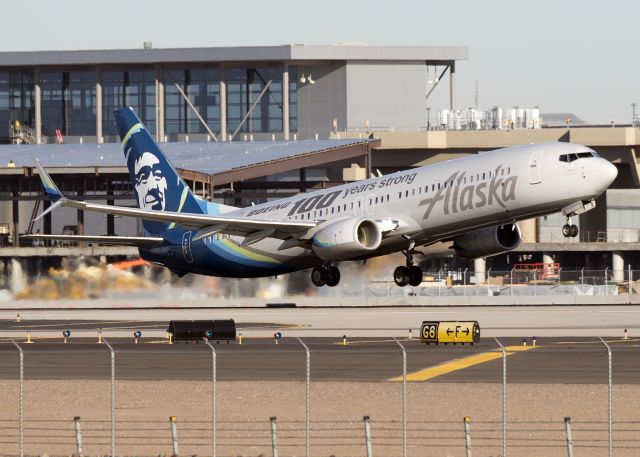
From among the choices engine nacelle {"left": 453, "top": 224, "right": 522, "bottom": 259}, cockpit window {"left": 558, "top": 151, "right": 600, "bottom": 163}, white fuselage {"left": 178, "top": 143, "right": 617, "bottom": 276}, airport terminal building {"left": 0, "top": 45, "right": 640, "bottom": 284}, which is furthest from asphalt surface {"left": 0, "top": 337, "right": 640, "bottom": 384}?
airport terminal building {"left": 0, "top": 45, "right": 640, "bottom": 284}

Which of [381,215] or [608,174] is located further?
[381,215]

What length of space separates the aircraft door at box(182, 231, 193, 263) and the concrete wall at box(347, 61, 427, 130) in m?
82.7

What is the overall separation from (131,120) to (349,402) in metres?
34.8

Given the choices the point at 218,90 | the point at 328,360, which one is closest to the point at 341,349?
the point at 328,360

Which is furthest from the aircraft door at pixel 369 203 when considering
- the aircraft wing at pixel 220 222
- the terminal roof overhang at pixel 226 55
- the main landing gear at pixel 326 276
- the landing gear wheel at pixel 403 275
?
the terminal roof overhang at pixel 226 55

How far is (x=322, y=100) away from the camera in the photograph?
157 m

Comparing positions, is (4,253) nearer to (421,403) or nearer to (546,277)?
(546,277)

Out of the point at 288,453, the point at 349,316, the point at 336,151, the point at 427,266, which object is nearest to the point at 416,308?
the point at 349,316

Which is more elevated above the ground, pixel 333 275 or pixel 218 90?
pixel 218 90

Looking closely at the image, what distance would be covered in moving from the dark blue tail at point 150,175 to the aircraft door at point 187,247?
3216 millimetres

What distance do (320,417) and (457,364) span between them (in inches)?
503

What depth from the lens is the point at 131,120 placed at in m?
75.7

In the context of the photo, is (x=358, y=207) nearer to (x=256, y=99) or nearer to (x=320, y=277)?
(x=320, y=277)

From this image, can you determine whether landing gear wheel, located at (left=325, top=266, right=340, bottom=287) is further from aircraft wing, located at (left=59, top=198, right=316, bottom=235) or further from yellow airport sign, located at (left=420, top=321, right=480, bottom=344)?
yellow airport sign, located at (left=420, top=321, right=480, bottom=344)
